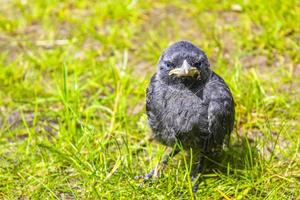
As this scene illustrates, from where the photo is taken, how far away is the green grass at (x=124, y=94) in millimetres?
4156

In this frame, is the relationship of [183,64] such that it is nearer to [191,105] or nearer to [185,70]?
[185,70]

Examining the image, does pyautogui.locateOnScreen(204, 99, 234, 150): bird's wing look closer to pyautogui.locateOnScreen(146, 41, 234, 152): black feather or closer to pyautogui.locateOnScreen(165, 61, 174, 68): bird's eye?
pyautogui.locateOnScreen(146, 41, 234, 152): black feather

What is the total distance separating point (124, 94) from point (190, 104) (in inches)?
52.8

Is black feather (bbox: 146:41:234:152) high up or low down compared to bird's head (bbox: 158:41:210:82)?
down

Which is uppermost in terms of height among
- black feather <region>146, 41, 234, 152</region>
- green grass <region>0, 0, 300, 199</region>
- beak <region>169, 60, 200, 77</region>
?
beak <region>169, 60, 200, 77</region>

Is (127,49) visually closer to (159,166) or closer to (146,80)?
(146,80)

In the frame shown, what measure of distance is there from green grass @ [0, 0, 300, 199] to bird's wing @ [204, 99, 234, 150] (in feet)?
0.76

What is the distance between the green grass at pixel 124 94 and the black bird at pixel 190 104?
8.3 inches

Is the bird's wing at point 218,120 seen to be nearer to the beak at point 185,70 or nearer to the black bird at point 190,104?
the black bird at point 190,104

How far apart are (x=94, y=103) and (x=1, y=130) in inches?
33.6

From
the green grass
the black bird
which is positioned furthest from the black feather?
the green grass

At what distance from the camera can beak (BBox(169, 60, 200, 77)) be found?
3980mm

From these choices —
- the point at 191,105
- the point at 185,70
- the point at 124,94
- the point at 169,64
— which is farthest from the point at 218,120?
the point at 124,94

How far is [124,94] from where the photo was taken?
17.4 ft
